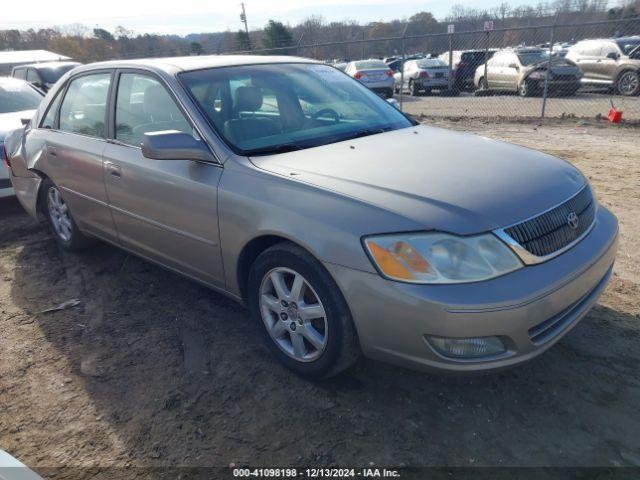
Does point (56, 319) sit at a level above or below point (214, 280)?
below

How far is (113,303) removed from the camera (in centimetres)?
383

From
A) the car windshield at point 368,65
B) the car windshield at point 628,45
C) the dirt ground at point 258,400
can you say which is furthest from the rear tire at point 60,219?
the car windshield at point 628,45

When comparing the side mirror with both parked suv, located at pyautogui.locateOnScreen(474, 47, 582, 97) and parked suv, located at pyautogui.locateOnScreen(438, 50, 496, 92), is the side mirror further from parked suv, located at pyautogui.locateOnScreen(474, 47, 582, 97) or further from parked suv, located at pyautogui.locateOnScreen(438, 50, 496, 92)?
parked suv, located at pyautogui.locateOnScreen(438, 50, 496, 92)

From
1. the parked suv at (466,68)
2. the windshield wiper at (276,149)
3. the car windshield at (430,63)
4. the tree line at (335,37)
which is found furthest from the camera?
the tree line at (335,37)

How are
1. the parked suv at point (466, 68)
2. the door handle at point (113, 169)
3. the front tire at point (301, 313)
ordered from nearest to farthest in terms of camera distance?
the front tire at point (301, 313) < the door handle at point (113, 169) < the parked suv at point (466, 68)

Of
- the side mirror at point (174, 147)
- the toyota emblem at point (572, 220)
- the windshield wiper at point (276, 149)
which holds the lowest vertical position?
the toyota emblem at point (572, 220)

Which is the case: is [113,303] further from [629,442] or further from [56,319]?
[629,442]

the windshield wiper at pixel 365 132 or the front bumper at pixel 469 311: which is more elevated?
the windshield wiper at pixel 365 132

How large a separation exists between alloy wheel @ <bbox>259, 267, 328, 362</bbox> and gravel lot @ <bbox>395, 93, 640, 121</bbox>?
34.0ft

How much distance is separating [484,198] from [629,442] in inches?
49.4

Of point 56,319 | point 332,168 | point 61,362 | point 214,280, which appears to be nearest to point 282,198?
point 332,168

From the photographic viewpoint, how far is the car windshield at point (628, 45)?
14669mm

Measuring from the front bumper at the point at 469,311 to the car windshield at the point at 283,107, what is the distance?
1.11m

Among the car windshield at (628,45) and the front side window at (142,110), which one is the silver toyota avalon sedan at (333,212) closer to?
the front side window at (142,110)
